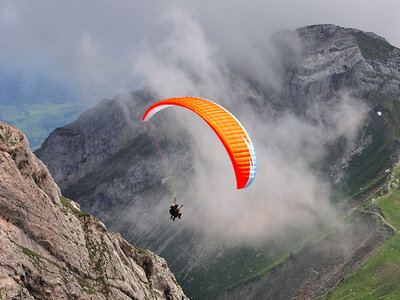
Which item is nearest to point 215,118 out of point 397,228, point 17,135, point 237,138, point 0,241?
point 237,138

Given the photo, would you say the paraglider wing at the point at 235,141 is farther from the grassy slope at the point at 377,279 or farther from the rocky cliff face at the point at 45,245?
the grassy slope at the point at 377,279

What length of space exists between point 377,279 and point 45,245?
172634mm

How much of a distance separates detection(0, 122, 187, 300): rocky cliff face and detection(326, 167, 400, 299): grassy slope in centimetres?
14277

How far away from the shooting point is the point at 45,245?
127ft

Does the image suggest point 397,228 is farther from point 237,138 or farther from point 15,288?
point 15,288

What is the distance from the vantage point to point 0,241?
31.5m

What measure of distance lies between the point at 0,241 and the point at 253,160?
27468 millimetres

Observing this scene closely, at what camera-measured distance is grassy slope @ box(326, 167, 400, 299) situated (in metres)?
160

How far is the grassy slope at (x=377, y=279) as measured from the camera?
160 metres

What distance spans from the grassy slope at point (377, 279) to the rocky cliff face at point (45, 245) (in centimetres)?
14277

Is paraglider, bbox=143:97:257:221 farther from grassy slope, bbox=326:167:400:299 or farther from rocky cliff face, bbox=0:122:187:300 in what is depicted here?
grassy slope, bbox=326:167:400:299

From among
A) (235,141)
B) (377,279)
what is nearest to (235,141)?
(235,141)

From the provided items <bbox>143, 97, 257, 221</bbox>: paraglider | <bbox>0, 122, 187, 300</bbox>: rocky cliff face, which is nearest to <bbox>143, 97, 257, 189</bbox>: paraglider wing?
<bbox>143, 97, 257, 221</bbox>: paraglider

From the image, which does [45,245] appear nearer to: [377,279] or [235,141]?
[235,141]
